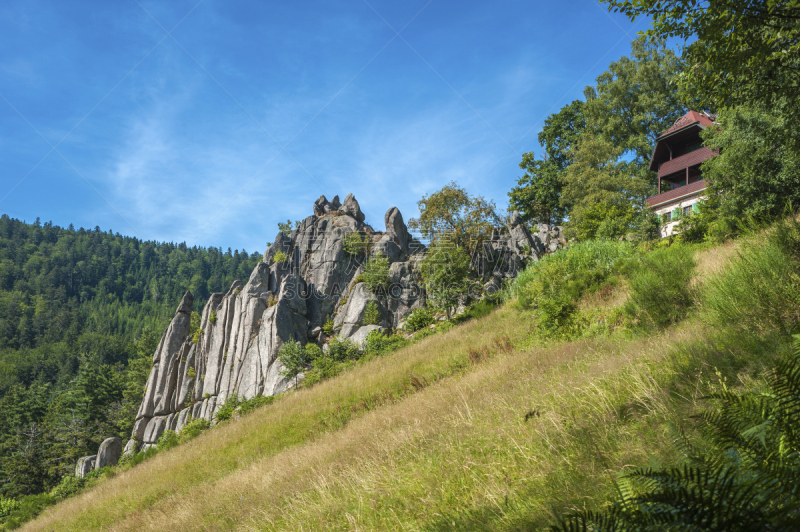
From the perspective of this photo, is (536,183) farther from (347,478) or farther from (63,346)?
(63,346)

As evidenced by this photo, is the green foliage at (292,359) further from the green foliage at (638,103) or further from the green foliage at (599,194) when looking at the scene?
the green foliage at (638,103)

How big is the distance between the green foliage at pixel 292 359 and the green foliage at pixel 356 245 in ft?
45.3

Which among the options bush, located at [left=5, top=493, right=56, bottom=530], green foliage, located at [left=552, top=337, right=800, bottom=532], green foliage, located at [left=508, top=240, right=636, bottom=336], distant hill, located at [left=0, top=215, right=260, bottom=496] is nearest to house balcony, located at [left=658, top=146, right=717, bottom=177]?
green foliage, located at [left=508, top=240, right=636, bottom=336]

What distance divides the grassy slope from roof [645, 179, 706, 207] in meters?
26.2

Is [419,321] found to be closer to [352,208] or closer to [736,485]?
[352,208]

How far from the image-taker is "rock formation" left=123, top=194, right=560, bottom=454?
32.9m

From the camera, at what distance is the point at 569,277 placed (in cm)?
1538

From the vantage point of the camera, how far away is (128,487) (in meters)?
13.1

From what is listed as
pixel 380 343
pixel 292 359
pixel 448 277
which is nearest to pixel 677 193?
pixel 448 277

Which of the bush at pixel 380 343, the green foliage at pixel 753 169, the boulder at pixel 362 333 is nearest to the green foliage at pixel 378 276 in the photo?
the boulder at pixel 362 333

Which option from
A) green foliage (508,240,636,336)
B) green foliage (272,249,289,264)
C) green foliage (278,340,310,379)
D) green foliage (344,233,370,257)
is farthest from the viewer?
green foliage (272,249,289,264)

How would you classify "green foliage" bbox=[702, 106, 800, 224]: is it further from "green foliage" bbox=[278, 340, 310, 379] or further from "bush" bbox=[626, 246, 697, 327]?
"green foliage" bbox=[278, 340, 310, 379]

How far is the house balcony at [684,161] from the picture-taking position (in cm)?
3112

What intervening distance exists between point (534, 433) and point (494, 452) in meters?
0.51
